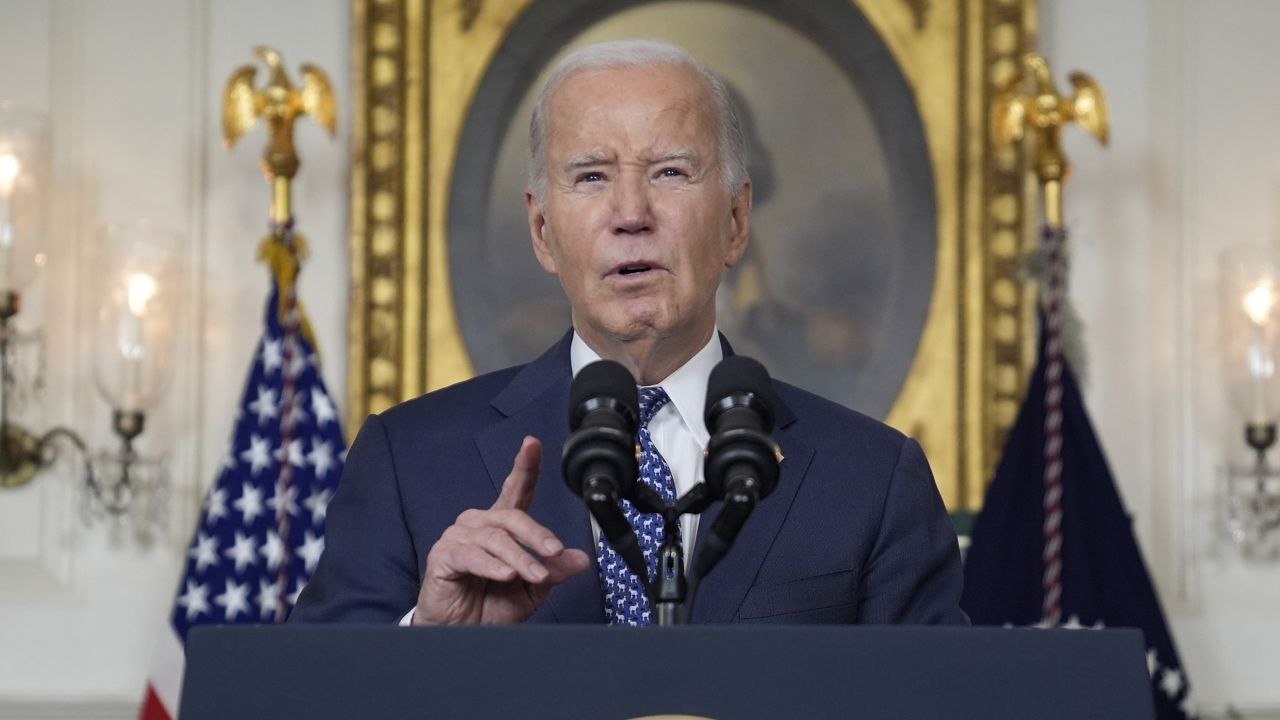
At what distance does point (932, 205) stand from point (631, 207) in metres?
2.84

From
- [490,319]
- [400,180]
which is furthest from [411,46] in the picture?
[490,319]

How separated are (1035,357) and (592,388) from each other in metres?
3.43

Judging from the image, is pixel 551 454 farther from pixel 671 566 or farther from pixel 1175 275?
pixel 1175 275

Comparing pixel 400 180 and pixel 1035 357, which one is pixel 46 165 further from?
pixel 1035 357

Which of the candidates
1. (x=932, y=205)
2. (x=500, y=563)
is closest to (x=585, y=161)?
(x=500, y=563)

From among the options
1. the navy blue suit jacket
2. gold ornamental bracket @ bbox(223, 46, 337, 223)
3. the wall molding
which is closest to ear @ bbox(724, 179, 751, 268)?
the navy blue suit jacket

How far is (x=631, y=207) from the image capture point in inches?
84.7

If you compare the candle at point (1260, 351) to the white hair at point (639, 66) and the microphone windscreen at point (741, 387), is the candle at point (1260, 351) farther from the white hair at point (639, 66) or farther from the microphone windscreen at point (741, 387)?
the microphone windscreen at point (741, 387)

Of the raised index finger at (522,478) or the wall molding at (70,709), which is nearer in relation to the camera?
the raised index finger at (522,478)

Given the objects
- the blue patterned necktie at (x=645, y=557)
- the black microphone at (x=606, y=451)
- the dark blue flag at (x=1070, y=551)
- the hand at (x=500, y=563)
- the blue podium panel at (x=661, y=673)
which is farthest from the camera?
the dark blue flag at (x=1070, y=551)

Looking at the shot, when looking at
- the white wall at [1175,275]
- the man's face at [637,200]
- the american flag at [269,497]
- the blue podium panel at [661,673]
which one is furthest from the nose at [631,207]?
the white wall at [1175,275]

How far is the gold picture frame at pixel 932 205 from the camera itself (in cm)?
471

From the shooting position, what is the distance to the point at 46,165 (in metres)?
4.57

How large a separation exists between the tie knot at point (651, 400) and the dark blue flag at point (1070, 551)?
89.9 inches
